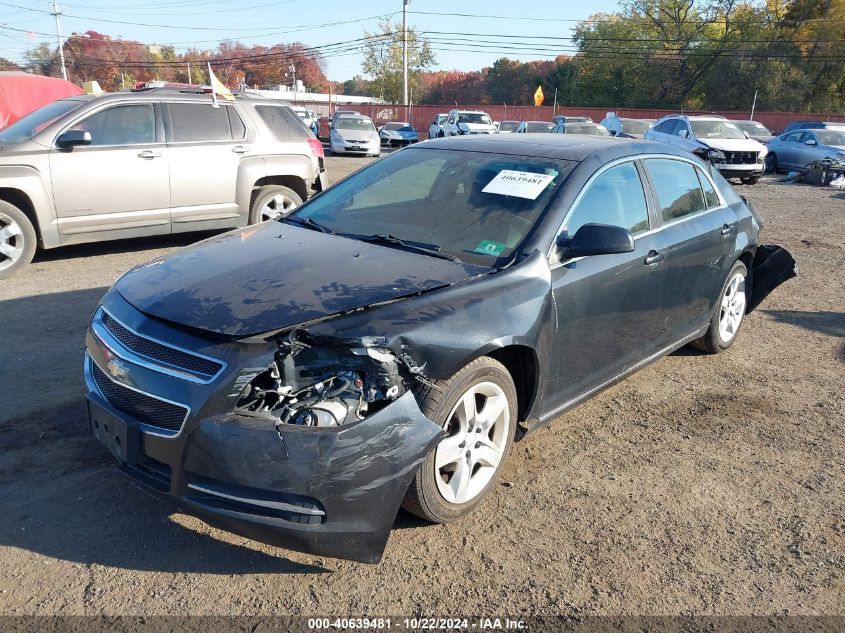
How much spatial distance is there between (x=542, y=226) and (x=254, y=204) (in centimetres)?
577

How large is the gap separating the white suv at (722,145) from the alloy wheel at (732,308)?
1239cm

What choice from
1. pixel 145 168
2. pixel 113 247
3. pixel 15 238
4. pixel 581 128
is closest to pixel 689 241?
pixel 145 168

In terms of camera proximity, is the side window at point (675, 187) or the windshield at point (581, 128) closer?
the side window at point (675, 187)

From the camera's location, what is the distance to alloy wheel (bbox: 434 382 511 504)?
115 inches

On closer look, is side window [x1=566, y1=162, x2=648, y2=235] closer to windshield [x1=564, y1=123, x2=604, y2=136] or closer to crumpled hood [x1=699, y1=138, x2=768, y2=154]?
crumpled hood [x1=699, y1=138, x2=768, y2=154]

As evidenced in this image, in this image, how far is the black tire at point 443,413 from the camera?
9.06ft

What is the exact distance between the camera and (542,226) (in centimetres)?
345

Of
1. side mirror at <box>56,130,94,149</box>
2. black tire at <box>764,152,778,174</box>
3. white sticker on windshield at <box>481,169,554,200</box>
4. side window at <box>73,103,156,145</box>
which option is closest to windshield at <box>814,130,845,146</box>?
black tire at <box>764,152,778,174</box>

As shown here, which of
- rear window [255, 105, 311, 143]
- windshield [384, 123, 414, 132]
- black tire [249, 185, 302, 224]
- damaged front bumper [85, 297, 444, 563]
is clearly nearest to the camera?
damaged front bumper [85, 297, 444, 563]

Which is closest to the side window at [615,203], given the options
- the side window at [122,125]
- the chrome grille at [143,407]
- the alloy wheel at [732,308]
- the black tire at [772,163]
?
the alloy wheel at [732,308]

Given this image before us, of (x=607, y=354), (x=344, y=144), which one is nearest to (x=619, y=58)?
(x=344, y=144)

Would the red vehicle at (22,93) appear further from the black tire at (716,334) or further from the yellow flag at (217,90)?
the black tire at (716,334)

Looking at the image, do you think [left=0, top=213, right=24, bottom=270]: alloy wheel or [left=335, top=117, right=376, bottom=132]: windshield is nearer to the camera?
[left=0, top=213, right=24, bottom=270]: alloy wheel

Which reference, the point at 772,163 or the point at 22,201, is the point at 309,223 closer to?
the point at 22,201
